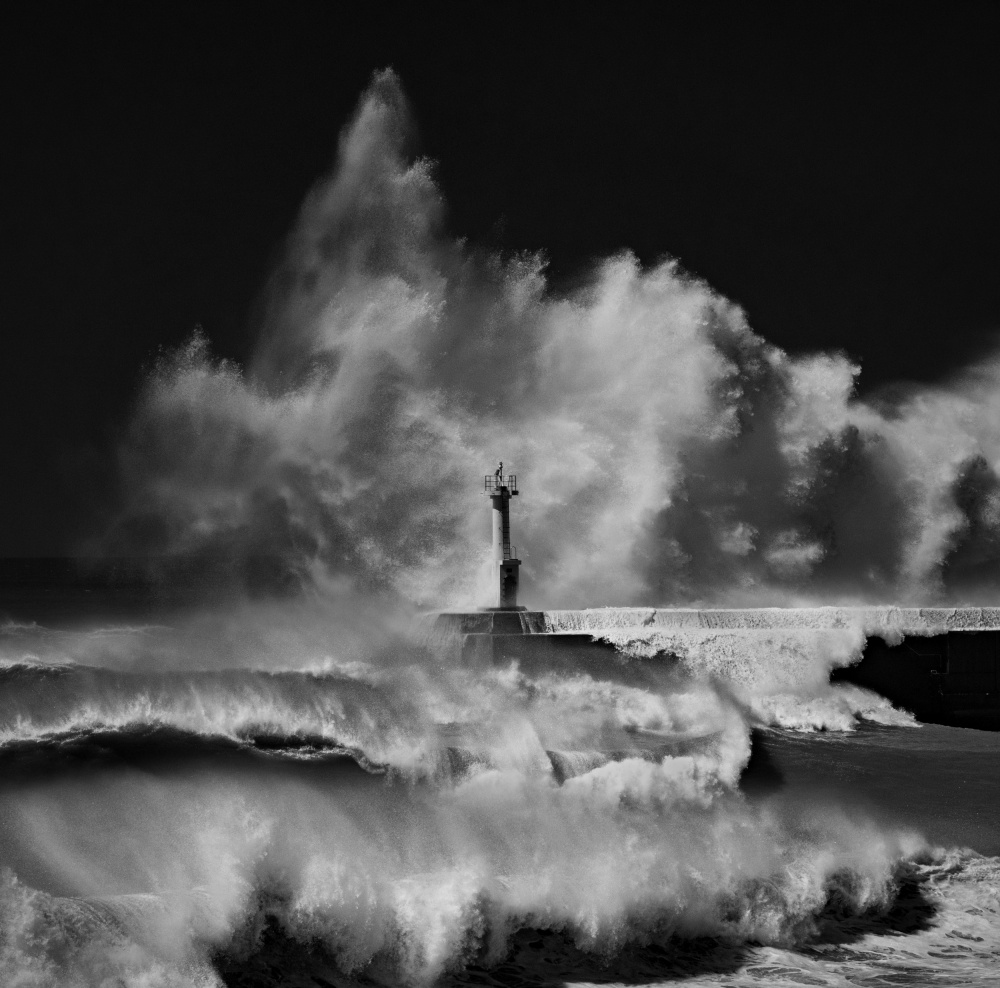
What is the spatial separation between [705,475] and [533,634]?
785cm

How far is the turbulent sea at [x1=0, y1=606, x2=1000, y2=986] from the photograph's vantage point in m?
7.94

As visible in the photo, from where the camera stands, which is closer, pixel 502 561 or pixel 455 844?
pixel 455 844

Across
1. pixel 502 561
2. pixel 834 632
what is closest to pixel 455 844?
pixel 834 632

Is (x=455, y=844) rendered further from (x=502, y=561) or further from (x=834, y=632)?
(x=502, y=561)

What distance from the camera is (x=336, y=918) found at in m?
8.12

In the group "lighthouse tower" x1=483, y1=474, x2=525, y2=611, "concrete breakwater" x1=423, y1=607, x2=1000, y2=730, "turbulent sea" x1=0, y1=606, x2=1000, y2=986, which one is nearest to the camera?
"turbulent sea" x1=0, y1=606, x2=1000, y2=986

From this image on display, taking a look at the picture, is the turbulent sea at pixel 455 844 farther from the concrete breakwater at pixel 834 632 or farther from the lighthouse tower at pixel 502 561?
the lighthouse tower at pixel 502 561

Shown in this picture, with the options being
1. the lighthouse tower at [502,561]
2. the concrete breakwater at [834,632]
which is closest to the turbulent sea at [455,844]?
the concrete breakwater at [834,632]

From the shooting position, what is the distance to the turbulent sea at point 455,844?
794cm

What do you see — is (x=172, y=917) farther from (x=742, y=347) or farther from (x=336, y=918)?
(x=742, y=347)

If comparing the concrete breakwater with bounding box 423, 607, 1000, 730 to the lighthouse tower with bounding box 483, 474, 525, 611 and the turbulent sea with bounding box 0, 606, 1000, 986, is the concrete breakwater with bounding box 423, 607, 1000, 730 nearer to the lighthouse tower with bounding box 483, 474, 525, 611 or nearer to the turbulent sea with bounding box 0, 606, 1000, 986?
the lighthouse tower with bounding box 483, 474, 525, 611

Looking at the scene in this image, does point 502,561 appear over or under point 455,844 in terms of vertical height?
over

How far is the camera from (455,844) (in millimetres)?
9648

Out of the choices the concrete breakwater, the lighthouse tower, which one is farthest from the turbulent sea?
the lighthouse tower
